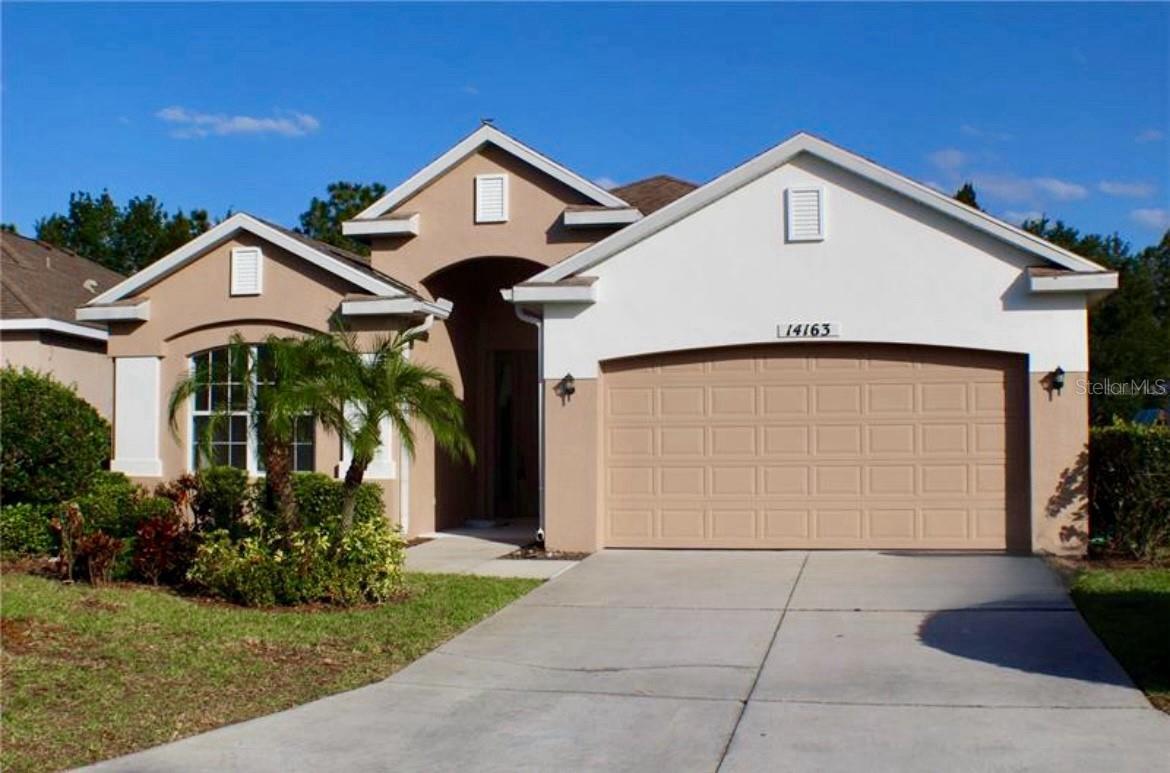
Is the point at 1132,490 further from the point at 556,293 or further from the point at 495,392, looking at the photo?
the point at 495,392

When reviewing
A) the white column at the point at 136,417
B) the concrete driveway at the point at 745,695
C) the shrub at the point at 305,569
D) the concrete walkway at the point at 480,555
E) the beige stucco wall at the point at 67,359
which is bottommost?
the concrete driveway at the point at 745,695

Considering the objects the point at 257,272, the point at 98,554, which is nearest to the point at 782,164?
the point at 257,272

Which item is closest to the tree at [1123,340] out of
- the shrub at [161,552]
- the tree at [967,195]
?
the tree at [967,195]

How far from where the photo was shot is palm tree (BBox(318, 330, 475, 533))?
38.0 ft

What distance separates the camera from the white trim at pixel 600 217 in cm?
1758

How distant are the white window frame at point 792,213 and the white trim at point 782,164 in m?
0.37

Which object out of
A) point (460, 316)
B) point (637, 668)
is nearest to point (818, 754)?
point (637, 668)

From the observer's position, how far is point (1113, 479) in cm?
1363

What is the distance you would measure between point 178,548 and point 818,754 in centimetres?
804

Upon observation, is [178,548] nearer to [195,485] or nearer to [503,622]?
[195,485]

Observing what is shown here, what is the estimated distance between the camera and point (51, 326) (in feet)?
63.2

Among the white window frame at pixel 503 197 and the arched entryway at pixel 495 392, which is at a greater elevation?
the white window frame at pixel 503 197

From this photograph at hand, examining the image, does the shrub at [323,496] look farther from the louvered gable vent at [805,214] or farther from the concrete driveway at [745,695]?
the louvered gable vent at [805,214]

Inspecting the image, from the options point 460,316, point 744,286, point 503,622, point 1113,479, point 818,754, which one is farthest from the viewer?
point 460,316
